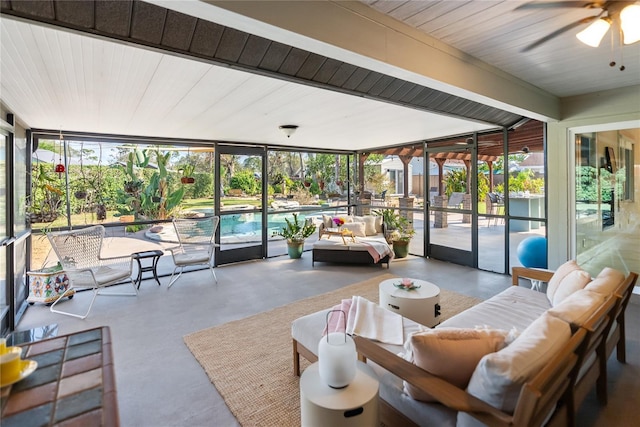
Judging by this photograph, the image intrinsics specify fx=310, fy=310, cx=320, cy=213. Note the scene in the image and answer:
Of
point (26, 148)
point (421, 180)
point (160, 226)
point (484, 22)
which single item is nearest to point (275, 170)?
point (160, 226)

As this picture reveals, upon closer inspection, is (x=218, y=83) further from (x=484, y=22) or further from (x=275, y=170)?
(x=275, y=170)

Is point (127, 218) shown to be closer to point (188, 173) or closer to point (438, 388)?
point (188, 173)

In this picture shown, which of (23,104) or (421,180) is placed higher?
(23,104)

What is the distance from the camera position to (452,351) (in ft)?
4.95

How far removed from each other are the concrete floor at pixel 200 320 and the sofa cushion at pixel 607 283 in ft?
2.58

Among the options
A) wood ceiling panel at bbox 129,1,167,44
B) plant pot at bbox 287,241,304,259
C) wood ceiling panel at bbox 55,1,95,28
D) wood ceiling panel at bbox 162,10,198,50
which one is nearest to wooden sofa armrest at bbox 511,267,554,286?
wood ceiling panel at bbox 162,10,198,50

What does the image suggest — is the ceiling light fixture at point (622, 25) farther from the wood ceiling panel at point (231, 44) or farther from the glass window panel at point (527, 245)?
the glass window panel at point (527, 245)

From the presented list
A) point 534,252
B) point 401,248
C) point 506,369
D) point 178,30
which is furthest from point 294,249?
point 506,369

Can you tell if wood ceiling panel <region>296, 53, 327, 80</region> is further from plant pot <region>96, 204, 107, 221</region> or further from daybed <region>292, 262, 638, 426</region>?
plant pot <region>96, 204, 107, 221</region>

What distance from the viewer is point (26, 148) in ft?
14.5

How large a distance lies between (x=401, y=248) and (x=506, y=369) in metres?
5.11

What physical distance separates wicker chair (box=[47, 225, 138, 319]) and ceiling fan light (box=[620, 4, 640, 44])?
5.30 m

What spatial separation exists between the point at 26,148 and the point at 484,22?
5.78 m

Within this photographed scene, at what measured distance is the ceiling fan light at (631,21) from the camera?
170 cm
